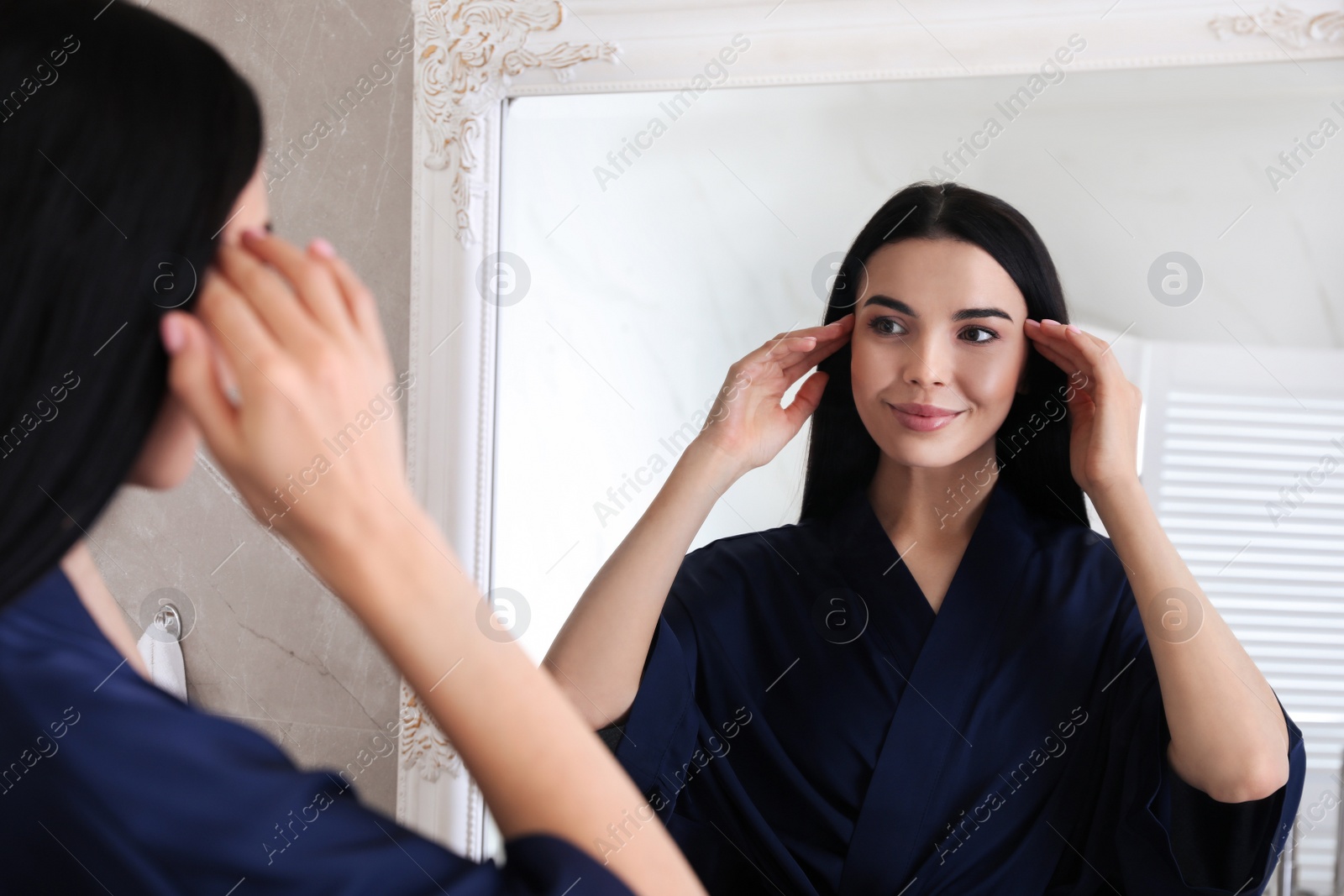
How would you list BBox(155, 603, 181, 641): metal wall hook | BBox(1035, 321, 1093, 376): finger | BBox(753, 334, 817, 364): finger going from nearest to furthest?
1. BBox(1035, 321, 1093, 376): finger
2. BBox(753, 334, 817, 364): finger
3. BBox(155, 603, 181, 641): metal wall hook

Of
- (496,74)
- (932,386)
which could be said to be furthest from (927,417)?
(496,74)

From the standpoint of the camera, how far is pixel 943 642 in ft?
2.88

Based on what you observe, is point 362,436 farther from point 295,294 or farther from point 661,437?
point 661,437

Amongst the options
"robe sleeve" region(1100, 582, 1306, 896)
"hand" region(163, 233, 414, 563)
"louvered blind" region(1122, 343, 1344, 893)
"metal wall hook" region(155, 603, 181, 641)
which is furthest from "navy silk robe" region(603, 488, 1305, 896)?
"metal wall hook" region(155, 603, 181, 641)

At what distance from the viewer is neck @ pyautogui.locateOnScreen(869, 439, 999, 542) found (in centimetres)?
95

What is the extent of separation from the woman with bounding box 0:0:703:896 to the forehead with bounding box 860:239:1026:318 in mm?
668

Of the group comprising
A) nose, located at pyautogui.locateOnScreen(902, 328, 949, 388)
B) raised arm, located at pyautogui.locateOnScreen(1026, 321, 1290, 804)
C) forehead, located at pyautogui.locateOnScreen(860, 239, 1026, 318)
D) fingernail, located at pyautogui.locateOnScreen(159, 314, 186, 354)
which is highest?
forehead, located at pyautogui.locateOnScreen(860, 239, 1026, 318)

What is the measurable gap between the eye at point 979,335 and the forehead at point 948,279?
1.0 inches

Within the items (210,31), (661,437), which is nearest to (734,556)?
(661,437)

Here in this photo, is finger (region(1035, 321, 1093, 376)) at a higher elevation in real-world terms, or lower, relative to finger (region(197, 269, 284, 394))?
higher

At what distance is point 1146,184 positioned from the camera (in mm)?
1084

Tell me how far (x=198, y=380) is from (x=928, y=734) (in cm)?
71

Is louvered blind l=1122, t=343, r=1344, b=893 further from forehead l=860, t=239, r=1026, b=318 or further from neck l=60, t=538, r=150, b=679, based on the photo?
neck l=60, t=538, r=150, b=679

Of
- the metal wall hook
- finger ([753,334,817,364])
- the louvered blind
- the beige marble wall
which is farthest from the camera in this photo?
the metal wall hook
